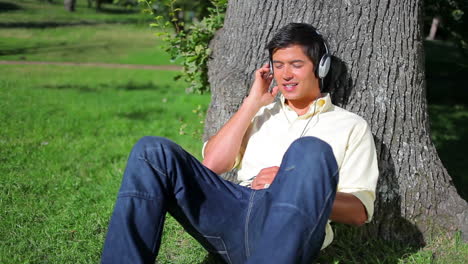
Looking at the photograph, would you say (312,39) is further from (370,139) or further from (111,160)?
(111,160)

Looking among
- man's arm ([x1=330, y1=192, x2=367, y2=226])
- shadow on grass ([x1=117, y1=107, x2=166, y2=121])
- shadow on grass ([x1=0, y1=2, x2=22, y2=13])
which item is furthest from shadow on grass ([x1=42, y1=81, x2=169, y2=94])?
shadow on grass ([x1=0, y1=2, x2=22, y2=13])

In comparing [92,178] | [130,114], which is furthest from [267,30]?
[130,114]

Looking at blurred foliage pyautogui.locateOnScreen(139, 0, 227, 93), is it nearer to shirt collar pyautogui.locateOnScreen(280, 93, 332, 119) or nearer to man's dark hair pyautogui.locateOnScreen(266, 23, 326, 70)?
man's dark hair pyautogui.locateOnScreen(266, 23, 326, 70)

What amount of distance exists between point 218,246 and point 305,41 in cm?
123

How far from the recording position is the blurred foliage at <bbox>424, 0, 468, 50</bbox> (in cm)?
560

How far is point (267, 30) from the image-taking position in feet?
11.3

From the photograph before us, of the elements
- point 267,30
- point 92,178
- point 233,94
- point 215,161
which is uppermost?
point 267,30

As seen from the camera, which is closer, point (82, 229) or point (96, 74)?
point (82, 229)

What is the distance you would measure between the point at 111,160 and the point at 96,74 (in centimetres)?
809

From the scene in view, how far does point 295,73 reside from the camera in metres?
2.84

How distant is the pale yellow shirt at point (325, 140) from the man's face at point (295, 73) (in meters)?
0.10

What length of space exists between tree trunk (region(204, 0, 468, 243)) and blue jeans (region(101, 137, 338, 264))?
1.14 metres

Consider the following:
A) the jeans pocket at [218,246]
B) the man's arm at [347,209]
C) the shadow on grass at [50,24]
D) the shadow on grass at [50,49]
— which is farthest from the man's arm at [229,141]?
the shadow on grass at [50,24]

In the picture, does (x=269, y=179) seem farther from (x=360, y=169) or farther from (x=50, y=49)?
(x=50, y=49)
